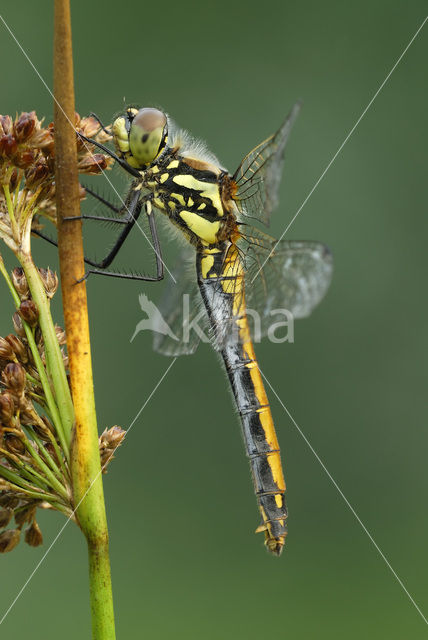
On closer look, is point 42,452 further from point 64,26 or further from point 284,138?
point 284,138

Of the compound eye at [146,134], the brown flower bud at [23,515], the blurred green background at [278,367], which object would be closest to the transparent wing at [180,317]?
the compound eye at [146,134]

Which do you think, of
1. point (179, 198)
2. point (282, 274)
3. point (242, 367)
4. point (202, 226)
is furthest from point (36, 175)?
point (282, 274)

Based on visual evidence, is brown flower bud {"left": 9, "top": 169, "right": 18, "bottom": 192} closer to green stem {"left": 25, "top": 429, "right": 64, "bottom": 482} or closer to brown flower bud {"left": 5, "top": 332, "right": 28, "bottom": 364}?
brown flower bud {"left": 5, "top": 332, "right": 28, "bottom": 364}

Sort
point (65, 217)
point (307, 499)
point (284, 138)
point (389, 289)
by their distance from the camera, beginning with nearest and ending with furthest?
point (65, 217) < point (284, 138) < point (307, 499) < point (389, 289)

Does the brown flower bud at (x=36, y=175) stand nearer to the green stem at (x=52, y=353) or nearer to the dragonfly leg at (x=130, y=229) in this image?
the green stem at (x=52, y=353)

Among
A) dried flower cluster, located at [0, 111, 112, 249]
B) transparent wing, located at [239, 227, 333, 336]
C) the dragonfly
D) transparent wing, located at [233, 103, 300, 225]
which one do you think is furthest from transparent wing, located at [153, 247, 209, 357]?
dried flower cluster, located at [0, 111, 112, 249]

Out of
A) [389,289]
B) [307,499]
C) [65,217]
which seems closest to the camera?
[65,217]

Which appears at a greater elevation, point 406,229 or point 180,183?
point 406,229

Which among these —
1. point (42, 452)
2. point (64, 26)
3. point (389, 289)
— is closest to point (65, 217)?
point (64, 26)
